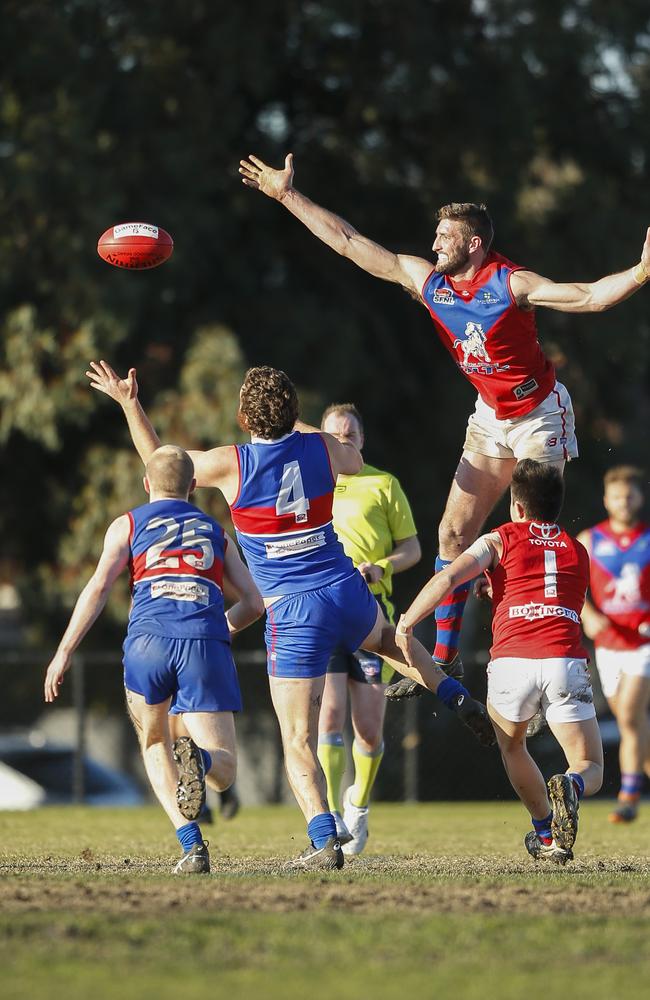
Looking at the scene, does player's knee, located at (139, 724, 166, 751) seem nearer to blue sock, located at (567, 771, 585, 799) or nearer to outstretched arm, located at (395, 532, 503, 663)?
outstretched arm, located at (395, 532, 503, 663)

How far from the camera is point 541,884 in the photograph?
273 inches

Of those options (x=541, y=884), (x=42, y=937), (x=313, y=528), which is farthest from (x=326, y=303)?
(x=42, y=937)

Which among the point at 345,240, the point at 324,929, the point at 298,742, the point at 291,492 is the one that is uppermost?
the point at 345,240

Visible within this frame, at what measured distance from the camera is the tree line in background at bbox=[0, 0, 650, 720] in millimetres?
20156

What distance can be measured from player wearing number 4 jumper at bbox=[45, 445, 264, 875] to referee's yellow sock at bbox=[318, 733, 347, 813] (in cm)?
233

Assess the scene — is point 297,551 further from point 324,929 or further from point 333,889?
point 324,929

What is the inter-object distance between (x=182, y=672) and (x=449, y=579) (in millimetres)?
1366

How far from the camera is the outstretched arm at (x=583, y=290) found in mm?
8016

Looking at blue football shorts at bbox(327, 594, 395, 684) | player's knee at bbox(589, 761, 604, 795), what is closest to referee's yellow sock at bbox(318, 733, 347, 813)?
blue football shorts at bbox(327, 594, 395, 684)

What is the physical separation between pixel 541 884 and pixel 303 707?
5.13ft

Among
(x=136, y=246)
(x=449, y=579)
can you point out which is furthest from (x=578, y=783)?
(x=136, y=246)

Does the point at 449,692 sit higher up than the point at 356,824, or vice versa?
the point at 449,692

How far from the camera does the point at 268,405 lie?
7887mm

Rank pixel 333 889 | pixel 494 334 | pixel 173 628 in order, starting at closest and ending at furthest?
pixel 333 889 < pixel 173 628 < pixel 494 334
